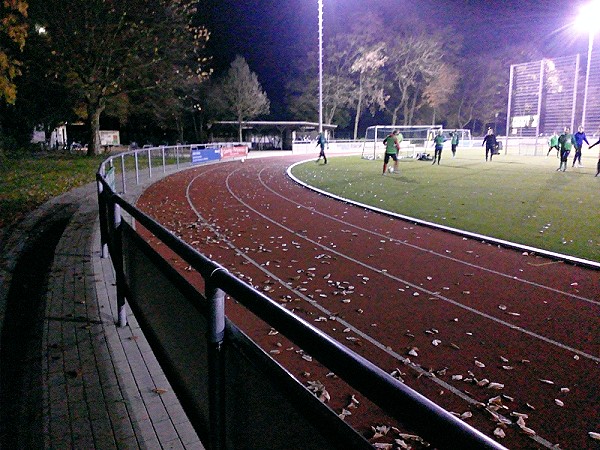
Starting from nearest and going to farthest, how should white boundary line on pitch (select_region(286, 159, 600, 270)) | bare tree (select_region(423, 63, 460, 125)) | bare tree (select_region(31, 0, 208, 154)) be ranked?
1. white boundary line on pitch (select_region(286, 159, 600, 270))
2. bare tree (select_region(31, 0, 208, 154))
3. bare tree (select_region(423, 63, 460, 125))

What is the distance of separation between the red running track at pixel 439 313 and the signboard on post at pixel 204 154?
19.8m

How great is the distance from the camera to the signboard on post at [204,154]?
31.3m

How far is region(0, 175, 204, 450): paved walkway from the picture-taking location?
338 cm

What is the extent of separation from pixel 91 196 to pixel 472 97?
7072 centimetres

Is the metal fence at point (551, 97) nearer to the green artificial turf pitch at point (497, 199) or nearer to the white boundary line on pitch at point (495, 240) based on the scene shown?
the green artificial turf pitch at point (497, 199)

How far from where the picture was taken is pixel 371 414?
Answer: 13.0 feet

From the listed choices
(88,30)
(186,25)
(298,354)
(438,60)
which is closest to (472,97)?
(438,60)

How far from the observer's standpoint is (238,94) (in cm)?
5819

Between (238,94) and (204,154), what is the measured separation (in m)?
27.6

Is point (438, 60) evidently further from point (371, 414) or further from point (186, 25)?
point (371, 414)

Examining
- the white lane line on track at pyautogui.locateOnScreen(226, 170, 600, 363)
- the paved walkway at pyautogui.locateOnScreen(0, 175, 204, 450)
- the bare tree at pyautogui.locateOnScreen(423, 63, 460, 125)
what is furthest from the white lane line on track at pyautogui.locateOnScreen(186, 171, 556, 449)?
the bare tree at pyautogui.locateOnScreen(423, 63, 460, 125)

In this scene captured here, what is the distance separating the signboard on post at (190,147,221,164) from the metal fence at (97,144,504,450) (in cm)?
2816

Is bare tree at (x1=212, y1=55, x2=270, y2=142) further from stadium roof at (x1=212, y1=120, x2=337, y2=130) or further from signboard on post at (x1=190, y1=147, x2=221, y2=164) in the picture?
signboard on post at (x1=190, y1=147, x2=221, y2=164)

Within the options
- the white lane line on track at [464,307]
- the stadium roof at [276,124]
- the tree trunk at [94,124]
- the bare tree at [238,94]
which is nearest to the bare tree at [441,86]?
the bare tree at [238,94]
